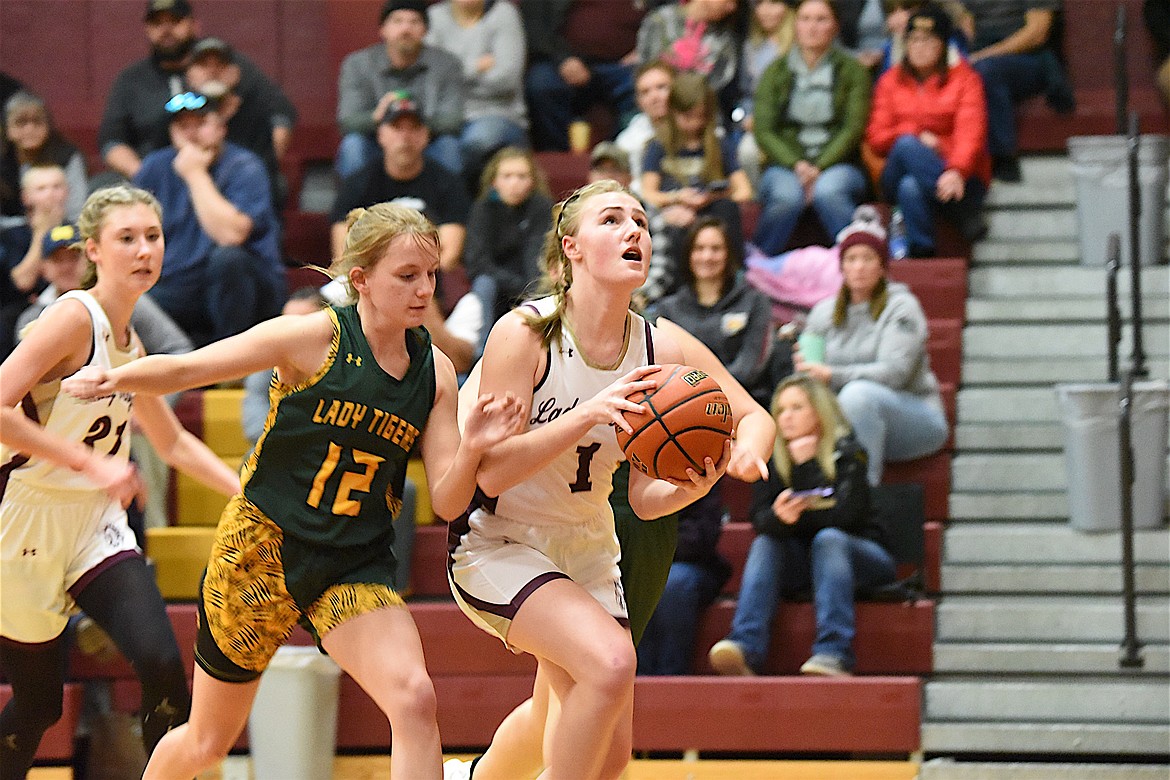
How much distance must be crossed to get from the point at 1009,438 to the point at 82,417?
4471 millimetres

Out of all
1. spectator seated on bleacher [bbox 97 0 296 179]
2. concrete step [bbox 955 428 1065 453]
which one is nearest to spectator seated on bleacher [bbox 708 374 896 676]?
concrete step [bbox 955 428 1065 453]

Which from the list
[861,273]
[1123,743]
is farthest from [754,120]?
[1123,743]

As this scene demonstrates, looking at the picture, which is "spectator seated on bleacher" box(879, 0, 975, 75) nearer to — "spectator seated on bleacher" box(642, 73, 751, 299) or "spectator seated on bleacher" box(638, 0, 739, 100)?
"spectator seated on bleacher" box(638, 0, 739, 100)

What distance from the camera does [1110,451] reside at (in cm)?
675

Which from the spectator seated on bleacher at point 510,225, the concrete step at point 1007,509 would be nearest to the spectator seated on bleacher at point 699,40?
the spectator seated on bleacher at point 510,225

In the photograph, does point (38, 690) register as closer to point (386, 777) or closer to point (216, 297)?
point (386, 777)

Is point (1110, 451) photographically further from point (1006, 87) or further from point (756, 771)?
point (1006, 87)

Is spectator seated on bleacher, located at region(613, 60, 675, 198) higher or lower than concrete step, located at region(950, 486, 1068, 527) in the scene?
higher

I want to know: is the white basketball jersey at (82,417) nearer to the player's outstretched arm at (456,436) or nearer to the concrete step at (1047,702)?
the player's outstretched arm at (456,436)

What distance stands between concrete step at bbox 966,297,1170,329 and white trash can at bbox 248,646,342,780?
385cm

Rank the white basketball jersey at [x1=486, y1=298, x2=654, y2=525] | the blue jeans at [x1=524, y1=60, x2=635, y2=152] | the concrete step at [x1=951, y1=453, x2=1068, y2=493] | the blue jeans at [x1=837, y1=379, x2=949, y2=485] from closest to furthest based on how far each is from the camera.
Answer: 1. the white basketball jersey at [x1=486, y1=298, x2=654, y2=525]
2. the blue jeans at [x1=837, y1=379, x2=949, y2=485]
3. the concrete step at [x1=951, y1=453, x2=1068, y2=493]
4. the blue jeans at [x1=524, y1=60, x2=635, y2=152]

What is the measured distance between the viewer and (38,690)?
452 cm

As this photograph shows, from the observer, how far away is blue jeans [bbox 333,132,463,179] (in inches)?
322

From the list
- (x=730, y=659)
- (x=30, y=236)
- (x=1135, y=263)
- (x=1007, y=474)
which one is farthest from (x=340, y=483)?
(x=30, y=236)
